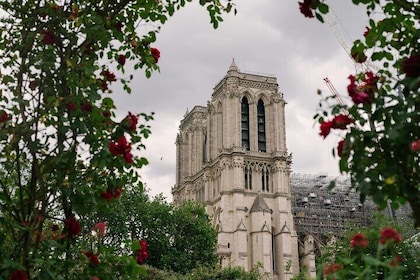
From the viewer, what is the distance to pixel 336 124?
4625 mm

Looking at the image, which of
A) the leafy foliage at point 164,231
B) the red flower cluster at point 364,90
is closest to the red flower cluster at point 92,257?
the red flower cluster at point 364,90

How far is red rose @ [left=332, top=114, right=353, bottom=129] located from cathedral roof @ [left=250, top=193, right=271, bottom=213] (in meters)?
59.9

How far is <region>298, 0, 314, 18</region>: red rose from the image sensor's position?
4.81 meters

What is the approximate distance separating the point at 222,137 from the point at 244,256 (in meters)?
14.8

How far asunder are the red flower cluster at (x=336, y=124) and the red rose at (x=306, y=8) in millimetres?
897

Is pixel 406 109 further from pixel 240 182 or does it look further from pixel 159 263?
pixel 240 182

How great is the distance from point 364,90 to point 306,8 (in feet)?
2.89

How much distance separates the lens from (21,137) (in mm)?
5859

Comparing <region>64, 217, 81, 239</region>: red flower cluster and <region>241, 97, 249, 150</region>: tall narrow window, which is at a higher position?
<region>241, 97, 249, 150</region>: tall narrow window

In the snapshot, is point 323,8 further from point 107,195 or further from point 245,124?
point 245,124

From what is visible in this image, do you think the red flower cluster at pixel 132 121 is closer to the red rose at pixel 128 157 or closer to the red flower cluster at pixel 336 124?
the red rose at pixel 128 157

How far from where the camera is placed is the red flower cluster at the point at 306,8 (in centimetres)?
481

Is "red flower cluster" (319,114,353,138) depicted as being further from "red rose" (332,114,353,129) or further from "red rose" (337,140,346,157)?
"red rose" (337,140,346,157)

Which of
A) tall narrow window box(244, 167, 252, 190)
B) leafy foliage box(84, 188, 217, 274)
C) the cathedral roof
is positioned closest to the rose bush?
leafy foliage box(84, 188, 217, 274)
